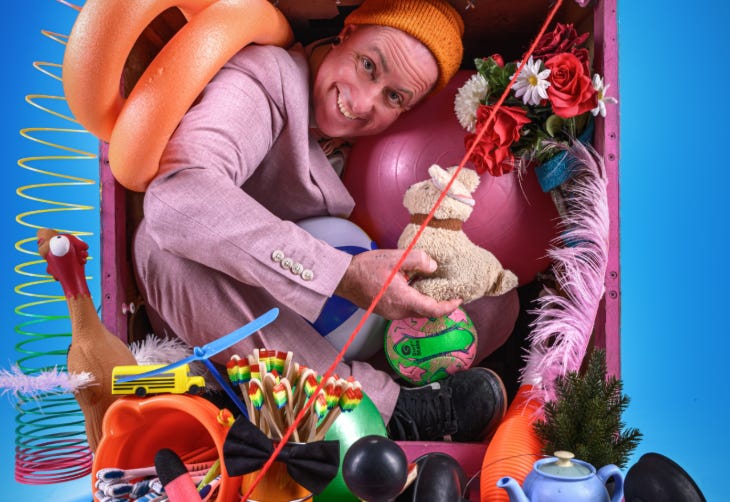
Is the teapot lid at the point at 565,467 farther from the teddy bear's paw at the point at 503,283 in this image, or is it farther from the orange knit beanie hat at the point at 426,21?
the orange knit beanie hat at the point at 426,21

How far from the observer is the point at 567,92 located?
1.67m

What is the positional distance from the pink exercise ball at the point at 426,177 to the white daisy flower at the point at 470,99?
0.16 ft

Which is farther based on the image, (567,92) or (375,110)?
(375,110)

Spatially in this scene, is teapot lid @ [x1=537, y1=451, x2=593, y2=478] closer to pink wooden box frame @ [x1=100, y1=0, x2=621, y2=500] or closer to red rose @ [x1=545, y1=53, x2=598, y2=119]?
pink wooden box frame @ [x1=100, y1=0, x2=621, y2=500]

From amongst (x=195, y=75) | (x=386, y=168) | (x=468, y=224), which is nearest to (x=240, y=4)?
(x=195, y=75)

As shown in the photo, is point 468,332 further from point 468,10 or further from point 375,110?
point 468,10

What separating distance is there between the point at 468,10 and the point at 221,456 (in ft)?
4.05

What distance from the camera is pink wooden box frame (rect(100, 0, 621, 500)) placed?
167 centimetres

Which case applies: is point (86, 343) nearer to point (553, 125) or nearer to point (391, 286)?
point (391, 286)

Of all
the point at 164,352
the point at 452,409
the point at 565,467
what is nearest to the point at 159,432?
the point at 164,352

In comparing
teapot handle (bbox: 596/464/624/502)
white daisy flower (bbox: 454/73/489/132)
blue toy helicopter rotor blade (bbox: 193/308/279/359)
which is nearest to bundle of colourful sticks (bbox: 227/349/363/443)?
blue toy helicopter rotor blade (bbox: 193/308/279/359)

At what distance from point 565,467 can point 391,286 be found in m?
0.54

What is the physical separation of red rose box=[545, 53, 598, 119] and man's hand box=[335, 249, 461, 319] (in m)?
0.43

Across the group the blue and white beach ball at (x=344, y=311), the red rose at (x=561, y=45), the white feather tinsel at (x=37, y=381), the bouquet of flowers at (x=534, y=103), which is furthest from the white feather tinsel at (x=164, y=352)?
the red rose at (x=561, y=45)
